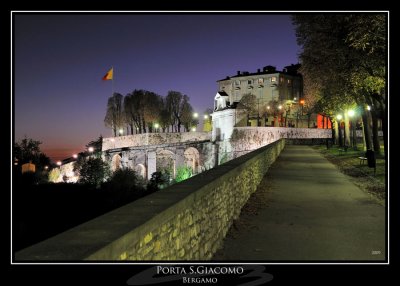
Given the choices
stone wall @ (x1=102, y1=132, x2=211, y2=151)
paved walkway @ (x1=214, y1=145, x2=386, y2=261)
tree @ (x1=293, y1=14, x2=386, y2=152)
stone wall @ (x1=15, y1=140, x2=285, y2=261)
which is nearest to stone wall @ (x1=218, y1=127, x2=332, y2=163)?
stone wall @ (x1=102, y1=132, x2=211, y2=151)

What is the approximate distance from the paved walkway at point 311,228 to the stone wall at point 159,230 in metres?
0.71

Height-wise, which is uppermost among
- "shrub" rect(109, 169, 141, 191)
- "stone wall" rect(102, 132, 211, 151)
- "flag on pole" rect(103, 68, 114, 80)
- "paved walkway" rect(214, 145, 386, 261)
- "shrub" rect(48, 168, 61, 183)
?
"flag on pole" rect(103, 68, 114, 80)

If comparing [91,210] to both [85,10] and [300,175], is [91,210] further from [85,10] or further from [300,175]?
[85,10]

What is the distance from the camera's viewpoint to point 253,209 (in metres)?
11.8

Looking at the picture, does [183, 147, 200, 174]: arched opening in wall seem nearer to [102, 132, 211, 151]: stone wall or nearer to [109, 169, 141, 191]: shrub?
[102, 132, 211, 151]: stone wall

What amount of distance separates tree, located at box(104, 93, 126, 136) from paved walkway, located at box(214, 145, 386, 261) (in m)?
91.5

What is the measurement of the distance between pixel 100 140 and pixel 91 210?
90984mm

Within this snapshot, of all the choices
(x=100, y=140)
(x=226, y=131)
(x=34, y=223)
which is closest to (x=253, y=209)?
(x=34, y=223)

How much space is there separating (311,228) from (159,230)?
5597 millimetres

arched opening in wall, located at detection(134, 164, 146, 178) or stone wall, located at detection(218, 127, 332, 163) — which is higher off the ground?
stone wall, located at detection(218, 127, 332, 163)

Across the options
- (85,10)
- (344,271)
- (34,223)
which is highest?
(85,10)

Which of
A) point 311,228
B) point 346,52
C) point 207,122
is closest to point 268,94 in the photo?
point 207,122

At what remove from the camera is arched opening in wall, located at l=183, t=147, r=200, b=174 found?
81.2 m

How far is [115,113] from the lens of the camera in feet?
345
